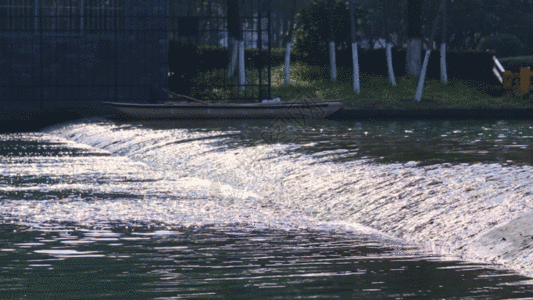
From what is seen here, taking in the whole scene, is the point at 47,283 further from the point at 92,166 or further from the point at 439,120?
the point at 439,120

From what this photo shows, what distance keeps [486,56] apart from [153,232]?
2313 cm

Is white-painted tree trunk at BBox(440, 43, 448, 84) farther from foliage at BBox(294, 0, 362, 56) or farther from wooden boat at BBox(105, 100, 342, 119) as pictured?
wooden boat at BBox(105, 100, 342, 119)

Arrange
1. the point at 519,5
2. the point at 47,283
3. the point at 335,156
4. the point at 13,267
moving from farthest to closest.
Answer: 1. the point at 519,5
2. the point at 335,156
3. the point at 13,267
4. the point at 47,283

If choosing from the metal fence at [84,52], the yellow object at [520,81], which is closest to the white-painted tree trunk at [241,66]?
the metal fence at [84,52]

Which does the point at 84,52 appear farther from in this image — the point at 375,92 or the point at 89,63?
the point at 375,92

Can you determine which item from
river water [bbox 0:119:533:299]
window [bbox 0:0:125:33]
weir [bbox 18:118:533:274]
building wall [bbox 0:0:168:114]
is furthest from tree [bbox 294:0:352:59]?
weir [bbox 18:118:533:274]

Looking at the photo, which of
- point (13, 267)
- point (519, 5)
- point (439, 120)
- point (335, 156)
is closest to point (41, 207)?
point (13, 267)

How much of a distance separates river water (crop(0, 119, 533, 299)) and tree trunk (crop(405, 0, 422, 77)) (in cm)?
1366

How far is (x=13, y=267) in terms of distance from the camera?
20.3 feet

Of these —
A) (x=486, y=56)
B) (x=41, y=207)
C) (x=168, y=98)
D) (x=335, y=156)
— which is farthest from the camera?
(x=486, y=56)

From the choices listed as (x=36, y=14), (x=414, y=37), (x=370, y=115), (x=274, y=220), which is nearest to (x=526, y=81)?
(x=414, y=37)

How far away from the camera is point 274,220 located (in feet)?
27.1

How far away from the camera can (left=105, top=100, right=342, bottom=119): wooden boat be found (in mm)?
19109

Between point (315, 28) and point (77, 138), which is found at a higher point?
point (315, 28)
